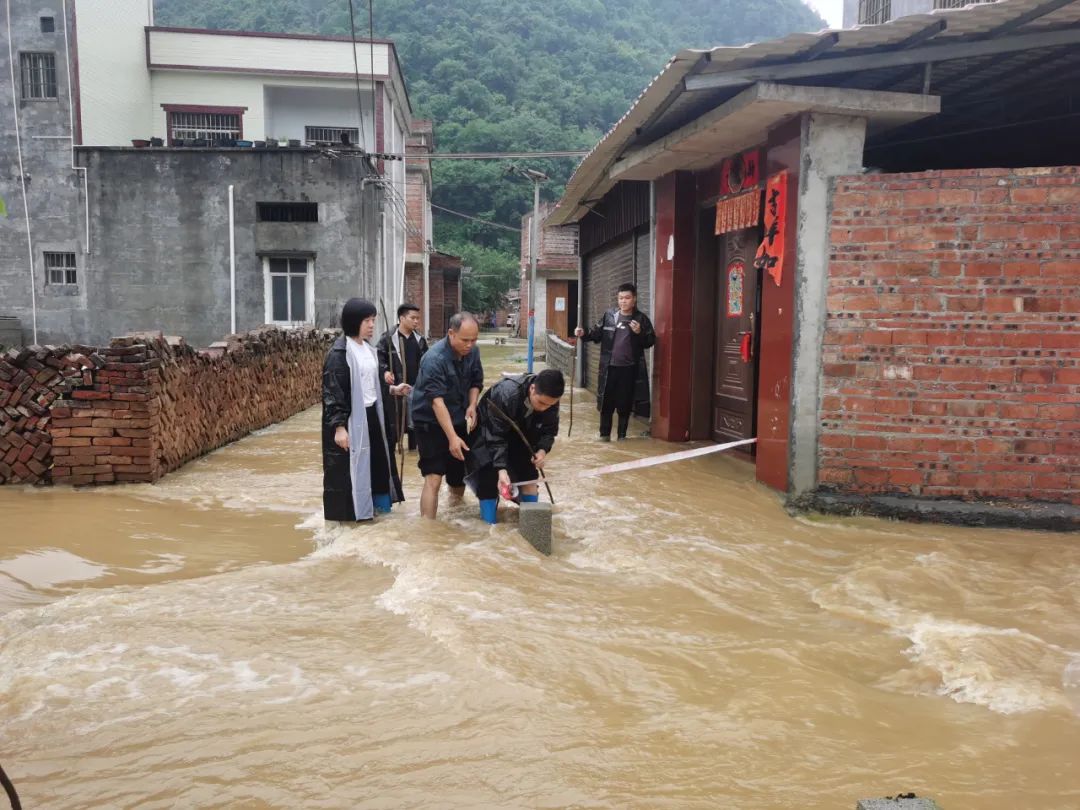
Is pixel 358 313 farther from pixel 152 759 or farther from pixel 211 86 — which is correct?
pixel 211 86

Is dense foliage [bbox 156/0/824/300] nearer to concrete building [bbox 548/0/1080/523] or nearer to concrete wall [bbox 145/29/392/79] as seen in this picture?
concrete wall [bbox 145/29/392/79]

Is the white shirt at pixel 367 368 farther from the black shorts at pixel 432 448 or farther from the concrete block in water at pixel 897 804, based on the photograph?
the concrete block in water at pixel 897 804

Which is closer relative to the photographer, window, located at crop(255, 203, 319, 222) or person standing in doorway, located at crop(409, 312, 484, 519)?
person standing in doorway, located at crop(409, 312, 484, 519)

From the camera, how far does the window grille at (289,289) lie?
20062mm

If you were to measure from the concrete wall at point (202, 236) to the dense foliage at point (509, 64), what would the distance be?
24.8 metres

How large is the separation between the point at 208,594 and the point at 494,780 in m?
2.44

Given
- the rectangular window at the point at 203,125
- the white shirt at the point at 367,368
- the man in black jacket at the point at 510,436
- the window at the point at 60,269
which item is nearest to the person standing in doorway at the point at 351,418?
the white shirt at the point at 367,368

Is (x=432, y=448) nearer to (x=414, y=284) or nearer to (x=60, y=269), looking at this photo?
(x=60, y=269)

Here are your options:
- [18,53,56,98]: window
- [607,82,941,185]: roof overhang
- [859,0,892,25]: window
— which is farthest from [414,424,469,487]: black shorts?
[18,53,56,98]: window

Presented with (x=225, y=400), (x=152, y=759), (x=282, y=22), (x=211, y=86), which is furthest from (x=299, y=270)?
(x=282, y=22)

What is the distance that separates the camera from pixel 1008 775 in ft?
9.45

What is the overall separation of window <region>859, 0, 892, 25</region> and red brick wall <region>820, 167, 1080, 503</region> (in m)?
7.18

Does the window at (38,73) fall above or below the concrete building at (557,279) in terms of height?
above

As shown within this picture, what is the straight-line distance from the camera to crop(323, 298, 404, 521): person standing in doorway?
581cm
